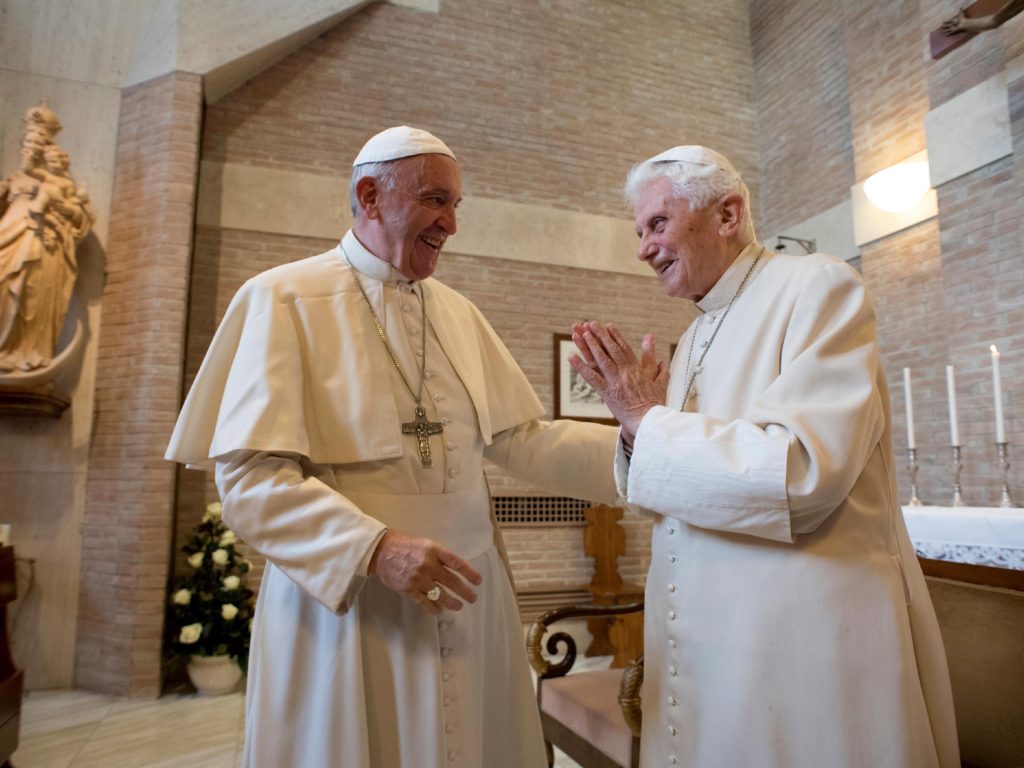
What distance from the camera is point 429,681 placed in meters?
1.64

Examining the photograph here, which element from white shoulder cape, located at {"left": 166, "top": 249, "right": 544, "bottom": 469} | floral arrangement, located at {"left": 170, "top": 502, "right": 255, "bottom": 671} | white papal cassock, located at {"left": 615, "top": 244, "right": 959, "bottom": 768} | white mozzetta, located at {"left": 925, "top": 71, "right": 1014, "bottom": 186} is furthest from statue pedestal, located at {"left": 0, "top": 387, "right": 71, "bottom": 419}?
white mozzetta, located at {"left": 925, "top": 71, "right": 1014, "bottom": 186}

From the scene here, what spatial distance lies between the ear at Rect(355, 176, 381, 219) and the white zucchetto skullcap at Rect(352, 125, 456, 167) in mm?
55

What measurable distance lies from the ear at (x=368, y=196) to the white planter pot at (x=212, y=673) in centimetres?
422

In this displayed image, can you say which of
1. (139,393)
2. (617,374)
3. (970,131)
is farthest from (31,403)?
(970,131)

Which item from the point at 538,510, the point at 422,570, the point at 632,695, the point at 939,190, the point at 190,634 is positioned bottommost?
the point at 190,634

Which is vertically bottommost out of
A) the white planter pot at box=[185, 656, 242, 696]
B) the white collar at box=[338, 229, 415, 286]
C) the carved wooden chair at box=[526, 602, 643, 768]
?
the white planter pot at box=[185, 656, 242, 696]

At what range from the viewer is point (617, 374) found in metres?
1.71

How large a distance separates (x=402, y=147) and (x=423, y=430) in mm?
741

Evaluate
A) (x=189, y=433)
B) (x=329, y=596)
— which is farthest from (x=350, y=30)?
(x=329, y=596)

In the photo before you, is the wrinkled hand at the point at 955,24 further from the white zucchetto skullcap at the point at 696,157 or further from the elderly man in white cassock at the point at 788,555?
the elderly man in white cassock at the point at 788,555

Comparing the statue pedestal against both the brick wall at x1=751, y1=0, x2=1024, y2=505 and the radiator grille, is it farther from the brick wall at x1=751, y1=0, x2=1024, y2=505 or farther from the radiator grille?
the brick wall at x1=751, y1=0, x2=1024, y2=505

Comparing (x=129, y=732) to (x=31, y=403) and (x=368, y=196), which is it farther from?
Result: (x=368, y=196)

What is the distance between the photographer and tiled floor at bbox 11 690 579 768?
384 centimetres

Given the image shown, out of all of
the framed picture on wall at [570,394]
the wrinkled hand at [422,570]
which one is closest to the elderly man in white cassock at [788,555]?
the wrinkled hand at [422,570]
